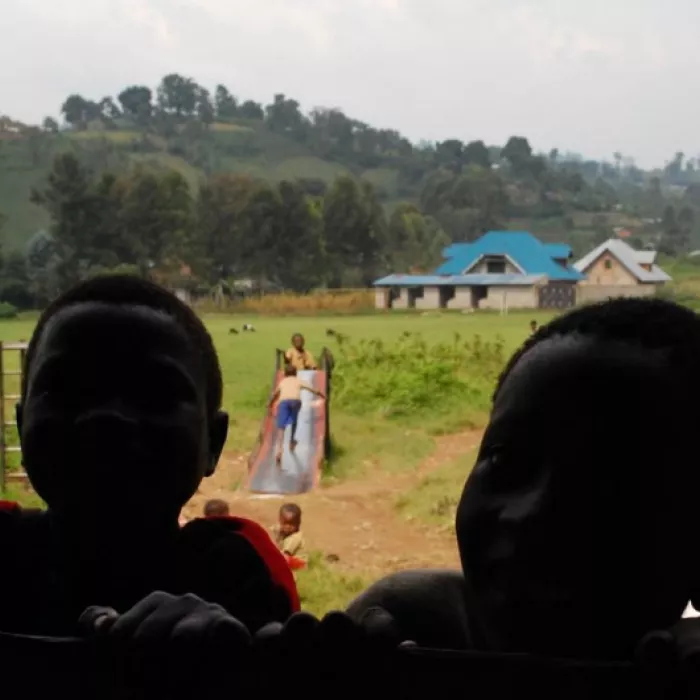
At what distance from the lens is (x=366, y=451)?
192 inches

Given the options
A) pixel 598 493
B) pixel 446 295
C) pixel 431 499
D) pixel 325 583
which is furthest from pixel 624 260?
pixel 598 493

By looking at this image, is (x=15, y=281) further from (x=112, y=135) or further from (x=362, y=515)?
(x=112, y=135)

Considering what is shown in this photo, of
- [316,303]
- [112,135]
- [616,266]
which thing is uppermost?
[112,135]

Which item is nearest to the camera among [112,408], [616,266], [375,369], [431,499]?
[112,408]

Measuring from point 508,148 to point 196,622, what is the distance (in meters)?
5.74

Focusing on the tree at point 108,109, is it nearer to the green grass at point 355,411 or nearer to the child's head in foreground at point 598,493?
the green grass at point 355,411

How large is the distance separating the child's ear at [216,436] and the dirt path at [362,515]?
2782 mm

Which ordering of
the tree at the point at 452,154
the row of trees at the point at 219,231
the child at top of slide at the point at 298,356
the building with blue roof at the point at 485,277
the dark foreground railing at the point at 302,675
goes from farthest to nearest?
1. the tree at the point at 452,154
2. the child at top of slide at the point at 298,356
3. the building with blue roof at the point at 485,277
4. the row of trees at the point at 219,231
5. the dark foreground railing at the point at 302,675

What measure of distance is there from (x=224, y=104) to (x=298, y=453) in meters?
3.11

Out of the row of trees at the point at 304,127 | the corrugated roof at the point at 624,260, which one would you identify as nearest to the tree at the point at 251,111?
the row of trees at the point at 304,127

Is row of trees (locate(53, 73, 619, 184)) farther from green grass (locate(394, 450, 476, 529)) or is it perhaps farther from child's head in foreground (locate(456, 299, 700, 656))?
child's head in foreground (locate(456, 299, 700, 656))

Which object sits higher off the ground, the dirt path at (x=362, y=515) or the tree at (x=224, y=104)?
the tree at (x=224, y=104)

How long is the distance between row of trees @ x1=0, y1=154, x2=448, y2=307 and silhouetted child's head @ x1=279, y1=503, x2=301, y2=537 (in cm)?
80

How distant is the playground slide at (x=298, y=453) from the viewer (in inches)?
169
